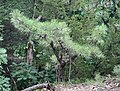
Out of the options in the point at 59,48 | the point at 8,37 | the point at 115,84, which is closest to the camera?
the point at 115,84

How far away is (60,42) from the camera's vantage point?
5.24 m

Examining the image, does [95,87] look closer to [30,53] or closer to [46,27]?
[46,27]

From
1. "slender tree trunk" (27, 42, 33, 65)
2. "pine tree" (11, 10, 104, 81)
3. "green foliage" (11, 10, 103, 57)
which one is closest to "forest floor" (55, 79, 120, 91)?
"pine tree" (11, 10, 104, 81)

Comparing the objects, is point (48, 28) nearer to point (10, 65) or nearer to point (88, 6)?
point (88, 6)

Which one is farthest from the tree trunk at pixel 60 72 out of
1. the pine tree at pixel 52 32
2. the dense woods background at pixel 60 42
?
the pine tree at pixel 52 32

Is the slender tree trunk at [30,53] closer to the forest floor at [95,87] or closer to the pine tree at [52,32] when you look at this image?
the pine tree at [52,32]

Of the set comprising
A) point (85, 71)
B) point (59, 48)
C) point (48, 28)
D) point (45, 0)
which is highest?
point (45, 0)

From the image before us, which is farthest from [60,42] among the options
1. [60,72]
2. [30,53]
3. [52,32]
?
[30,53]

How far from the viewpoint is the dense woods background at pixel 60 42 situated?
519 cm

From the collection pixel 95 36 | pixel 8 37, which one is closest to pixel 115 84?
pixel 95 36

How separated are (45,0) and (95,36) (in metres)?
1.34

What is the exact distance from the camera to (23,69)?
22.5ft

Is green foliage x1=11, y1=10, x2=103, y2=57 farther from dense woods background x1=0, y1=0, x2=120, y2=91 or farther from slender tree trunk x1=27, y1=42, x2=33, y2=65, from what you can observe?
slender tree trunk x1=27, y1=42, x2=33, y2=65

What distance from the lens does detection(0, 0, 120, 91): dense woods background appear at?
17.0 feet
